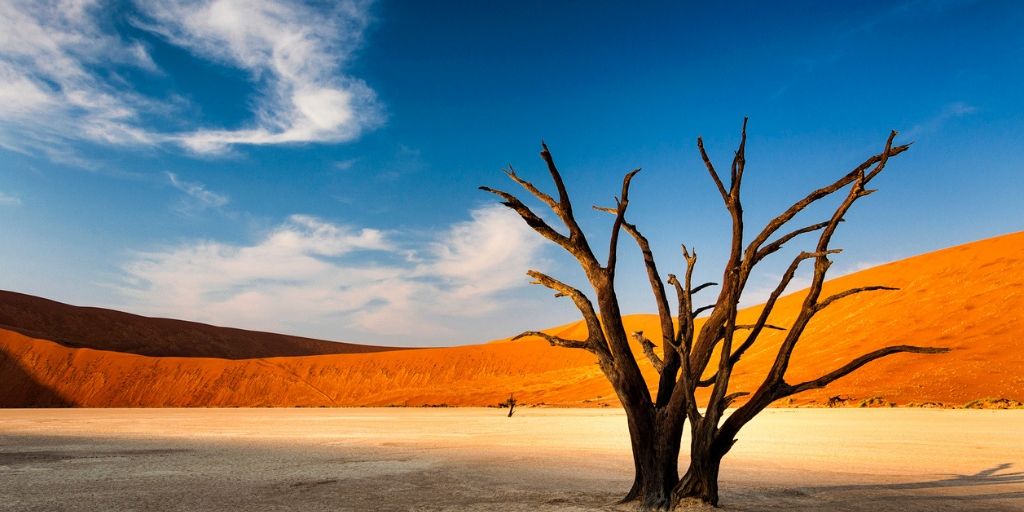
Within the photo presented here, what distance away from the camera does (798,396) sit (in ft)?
119

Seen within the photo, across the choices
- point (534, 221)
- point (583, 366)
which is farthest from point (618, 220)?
point (583, 366)

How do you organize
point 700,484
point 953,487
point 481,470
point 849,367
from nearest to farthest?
point 849,367
point 700,484
point 953,487
point 481,470

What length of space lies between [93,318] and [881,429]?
108 metres

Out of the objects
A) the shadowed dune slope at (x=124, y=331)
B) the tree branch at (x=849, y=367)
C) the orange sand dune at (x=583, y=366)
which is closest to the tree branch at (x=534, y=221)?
the tree branch at (x=849, y=367)

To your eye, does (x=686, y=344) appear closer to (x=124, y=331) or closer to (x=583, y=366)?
(x=583, y=366)

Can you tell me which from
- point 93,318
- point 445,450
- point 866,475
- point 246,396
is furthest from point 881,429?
point 93,318

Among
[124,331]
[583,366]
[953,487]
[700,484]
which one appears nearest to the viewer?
[700,484]

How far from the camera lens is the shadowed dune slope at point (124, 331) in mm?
95500

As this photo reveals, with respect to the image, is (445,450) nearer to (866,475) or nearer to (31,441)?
(866,475)

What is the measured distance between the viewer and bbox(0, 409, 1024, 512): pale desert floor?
834 centimetres

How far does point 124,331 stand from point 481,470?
104 meters

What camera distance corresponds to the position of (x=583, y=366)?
65812mm

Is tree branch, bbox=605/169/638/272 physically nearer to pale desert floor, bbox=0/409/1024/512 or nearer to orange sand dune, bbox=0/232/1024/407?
pale desert floor, bbox=0/409/1024/512

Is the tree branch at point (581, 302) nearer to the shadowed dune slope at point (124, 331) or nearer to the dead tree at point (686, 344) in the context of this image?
the dead tree at point (686, 344)
